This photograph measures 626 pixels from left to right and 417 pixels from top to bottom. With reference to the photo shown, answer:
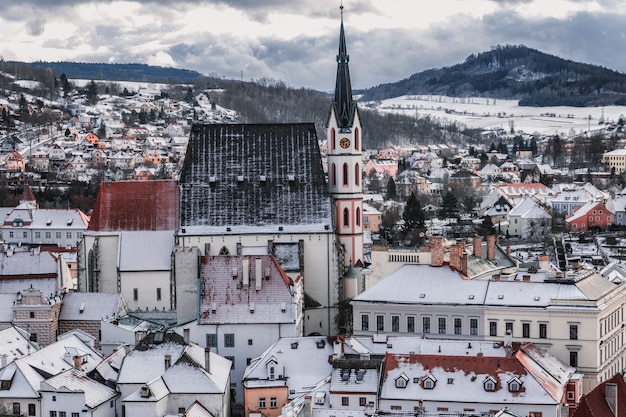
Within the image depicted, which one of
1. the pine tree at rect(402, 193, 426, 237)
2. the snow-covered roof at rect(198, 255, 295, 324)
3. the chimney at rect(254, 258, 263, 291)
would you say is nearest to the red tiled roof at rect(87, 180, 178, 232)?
the snow-covered roof at rect(198, 255, 295, 324)

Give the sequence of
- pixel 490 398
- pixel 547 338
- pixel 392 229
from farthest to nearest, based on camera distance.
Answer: pixel 392 229
pixel 547 338
pixel 490 398

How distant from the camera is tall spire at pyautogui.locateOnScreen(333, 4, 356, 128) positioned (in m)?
88.3

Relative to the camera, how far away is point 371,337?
72.3 metres

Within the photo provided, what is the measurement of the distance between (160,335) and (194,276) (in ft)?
33.2

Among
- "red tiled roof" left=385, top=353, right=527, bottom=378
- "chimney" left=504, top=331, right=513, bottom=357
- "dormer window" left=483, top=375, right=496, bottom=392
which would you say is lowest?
"dormer window" left=483, top=375, right=496, bottom=392

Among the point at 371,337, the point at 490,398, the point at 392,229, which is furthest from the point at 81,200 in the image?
the point at 490,398

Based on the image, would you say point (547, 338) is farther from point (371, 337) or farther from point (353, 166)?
Result: point (353, 166)

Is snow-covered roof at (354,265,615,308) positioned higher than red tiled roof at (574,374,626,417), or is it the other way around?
snow-covered roof at (354,265,615,308)

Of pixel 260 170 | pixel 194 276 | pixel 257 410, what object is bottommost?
pixel 257 410

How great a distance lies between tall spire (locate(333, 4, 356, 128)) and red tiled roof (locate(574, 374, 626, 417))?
40562 millimetres

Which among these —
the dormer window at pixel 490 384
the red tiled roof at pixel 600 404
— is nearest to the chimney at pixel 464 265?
the dormer window at pixel 490 384

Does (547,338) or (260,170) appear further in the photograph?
(260,170)

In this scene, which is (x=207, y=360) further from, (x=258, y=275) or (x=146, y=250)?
(x=146, y=250)

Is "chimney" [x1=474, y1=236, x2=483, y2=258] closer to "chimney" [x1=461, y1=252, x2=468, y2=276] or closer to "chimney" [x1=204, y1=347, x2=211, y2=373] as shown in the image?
"chimney" [x1=461, y1=252, x2=468, y2=276]
